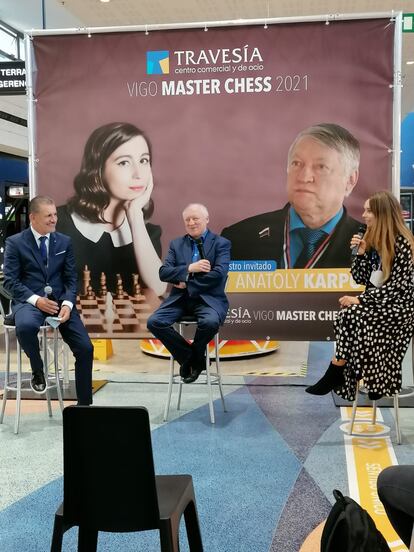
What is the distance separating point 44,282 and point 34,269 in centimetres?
11

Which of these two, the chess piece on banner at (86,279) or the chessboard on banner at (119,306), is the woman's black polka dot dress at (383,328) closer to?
the chessboard on banner at (119,306)

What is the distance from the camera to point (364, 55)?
4.67 meters

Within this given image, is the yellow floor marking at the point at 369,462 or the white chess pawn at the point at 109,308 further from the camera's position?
the white chess pawn at the point at 109,308

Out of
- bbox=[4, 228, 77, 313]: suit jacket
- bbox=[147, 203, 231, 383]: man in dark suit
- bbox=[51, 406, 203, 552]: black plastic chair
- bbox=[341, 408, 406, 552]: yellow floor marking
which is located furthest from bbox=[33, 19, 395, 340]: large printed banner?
bbox=[51, 406, 203, 552]: black plastic chair

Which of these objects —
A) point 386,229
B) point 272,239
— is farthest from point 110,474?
point 272,239

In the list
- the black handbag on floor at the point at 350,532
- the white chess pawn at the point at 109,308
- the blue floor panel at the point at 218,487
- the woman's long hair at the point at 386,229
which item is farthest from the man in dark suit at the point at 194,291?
the black handbag on floor at the point at 350,532

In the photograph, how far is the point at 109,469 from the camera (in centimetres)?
163

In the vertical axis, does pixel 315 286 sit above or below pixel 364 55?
below

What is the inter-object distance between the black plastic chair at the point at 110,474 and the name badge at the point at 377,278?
2358mm

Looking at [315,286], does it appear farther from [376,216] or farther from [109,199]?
[109,199]

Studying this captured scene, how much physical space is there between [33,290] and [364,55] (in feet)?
9.74

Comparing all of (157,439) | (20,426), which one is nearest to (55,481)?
(157,439)

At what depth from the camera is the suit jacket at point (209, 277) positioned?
4207 mm

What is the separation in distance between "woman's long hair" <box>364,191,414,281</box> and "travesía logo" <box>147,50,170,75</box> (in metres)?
2.11
